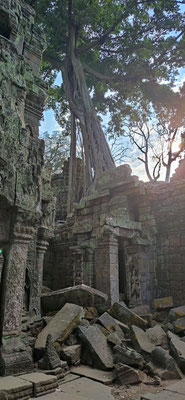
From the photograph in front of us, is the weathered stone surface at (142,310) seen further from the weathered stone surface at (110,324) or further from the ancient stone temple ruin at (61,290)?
the weathered stone surface at (110,324)

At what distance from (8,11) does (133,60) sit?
14.4m

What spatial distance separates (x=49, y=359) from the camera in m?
3.03

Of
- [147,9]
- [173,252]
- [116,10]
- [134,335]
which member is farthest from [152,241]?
[147,9]

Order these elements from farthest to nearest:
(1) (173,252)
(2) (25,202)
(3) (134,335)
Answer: (1) (173,252), (3) (134,335), (2) (25,202)

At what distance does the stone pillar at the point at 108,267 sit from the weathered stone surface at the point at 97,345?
198 cm

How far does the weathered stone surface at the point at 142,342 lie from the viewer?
12.0ft

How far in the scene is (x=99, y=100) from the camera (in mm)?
19500

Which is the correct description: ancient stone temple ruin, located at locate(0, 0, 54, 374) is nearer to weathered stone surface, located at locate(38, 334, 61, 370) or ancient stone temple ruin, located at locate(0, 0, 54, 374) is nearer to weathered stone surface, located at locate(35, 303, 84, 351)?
weathered stone surface, located at locate(38, 334, 61, 370)

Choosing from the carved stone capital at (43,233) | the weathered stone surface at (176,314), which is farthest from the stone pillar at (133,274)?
the carved stone capital at (43,233)

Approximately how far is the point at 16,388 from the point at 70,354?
3.32ft

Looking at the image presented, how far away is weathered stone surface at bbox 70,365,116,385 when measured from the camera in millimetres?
3002

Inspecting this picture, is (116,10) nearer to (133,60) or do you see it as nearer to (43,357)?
(133,60)

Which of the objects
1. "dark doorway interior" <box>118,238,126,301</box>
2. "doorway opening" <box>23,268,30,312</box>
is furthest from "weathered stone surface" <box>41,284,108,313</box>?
"dark doorway interior" <box>118,238,126,301</box>

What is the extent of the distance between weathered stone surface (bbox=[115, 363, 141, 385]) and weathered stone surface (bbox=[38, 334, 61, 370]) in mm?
678
